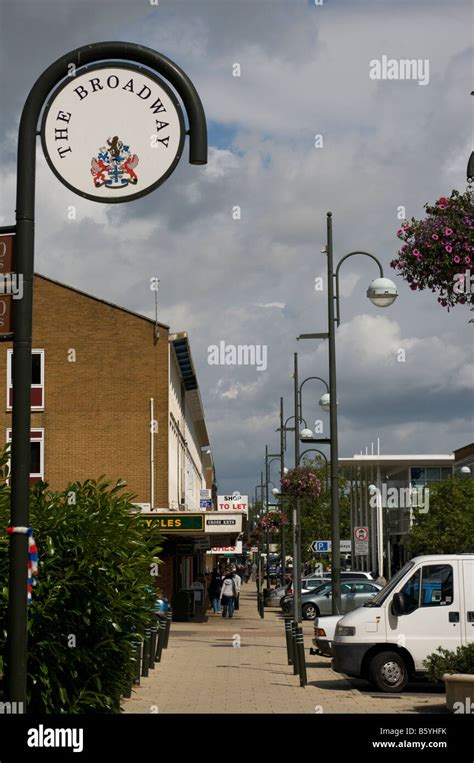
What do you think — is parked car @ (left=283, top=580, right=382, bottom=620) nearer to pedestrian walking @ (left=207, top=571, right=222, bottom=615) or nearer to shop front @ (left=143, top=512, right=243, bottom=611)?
shop front @ (left=143, top=512, right=243, bottom=611)

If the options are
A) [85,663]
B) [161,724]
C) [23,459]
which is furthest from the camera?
[85,663]

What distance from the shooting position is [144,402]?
44.0 metres

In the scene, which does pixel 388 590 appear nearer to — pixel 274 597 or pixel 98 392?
pixel 98 392

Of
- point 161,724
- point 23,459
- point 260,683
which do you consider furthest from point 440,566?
point 23,459

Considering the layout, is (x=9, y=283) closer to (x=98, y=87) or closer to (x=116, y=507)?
(x=98, y=87)

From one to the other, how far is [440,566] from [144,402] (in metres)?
26.8

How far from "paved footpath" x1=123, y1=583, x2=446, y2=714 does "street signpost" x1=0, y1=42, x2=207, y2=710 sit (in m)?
8.23

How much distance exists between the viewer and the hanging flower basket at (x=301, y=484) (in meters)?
37.6

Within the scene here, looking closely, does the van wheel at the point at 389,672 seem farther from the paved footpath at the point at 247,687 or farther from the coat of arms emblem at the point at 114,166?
the coat of arms emblem at the point at 114,166

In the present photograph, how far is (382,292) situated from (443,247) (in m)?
11.4

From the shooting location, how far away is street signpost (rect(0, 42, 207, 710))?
22.6 ft

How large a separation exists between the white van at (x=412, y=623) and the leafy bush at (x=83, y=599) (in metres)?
7.43

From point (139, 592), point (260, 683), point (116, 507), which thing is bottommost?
point (260, 683)

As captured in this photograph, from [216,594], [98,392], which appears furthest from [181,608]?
[98,392]
